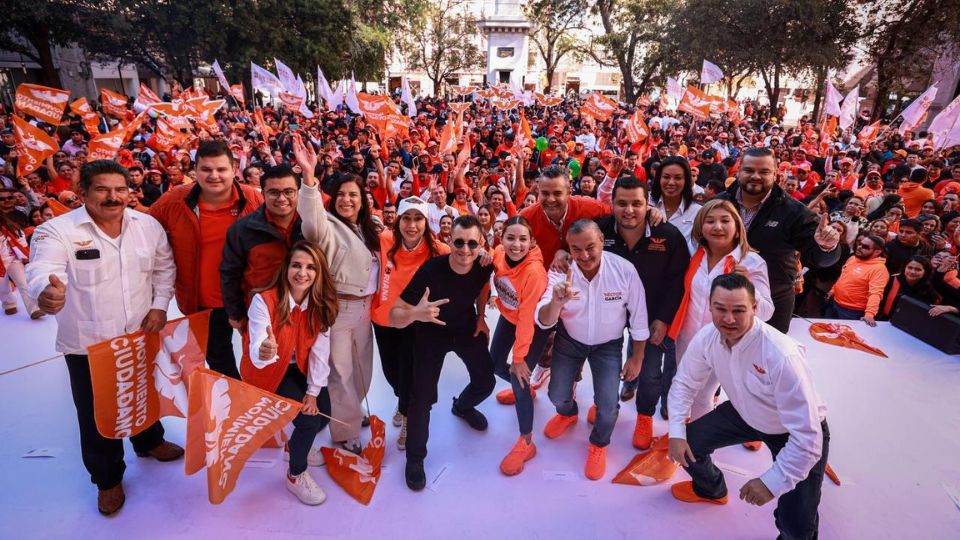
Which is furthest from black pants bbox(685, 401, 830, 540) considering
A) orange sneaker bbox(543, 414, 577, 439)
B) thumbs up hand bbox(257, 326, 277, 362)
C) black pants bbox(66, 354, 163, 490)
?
black pants bbox(66, 354, 163, 490)

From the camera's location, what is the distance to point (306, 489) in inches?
111

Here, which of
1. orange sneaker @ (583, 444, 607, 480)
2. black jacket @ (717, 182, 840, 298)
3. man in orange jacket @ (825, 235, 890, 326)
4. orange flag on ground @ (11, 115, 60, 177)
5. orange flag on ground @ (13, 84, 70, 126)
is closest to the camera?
orange sneaker @ (583, 444, 607, 480)

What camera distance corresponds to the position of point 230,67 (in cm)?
2162

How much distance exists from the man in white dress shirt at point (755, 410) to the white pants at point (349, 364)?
6.22 ft

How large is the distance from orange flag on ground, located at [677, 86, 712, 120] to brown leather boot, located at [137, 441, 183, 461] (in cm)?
1137

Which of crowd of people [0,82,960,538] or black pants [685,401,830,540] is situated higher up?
crowd of people [0,82,960,538]

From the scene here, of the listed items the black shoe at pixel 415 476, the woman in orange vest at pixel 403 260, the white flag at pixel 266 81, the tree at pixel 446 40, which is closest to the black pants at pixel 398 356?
the woman in orange vest at pixel 403 260

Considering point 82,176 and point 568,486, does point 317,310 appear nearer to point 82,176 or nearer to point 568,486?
point 82,176

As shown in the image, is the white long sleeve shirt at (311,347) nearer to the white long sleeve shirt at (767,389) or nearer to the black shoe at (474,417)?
the black shoe at (474,417)

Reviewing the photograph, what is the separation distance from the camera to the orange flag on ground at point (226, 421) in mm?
2449

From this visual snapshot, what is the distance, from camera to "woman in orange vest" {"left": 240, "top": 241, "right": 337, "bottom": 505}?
2494 mm

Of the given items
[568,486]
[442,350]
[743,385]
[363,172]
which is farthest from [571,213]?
[363,172]

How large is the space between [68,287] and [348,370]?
151 centimetres

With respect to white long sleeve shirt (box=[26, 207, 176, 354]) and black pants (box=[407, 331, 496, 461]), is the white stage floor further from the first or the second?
white long sleeve shirt (box=[26, 207, 176, 354])
